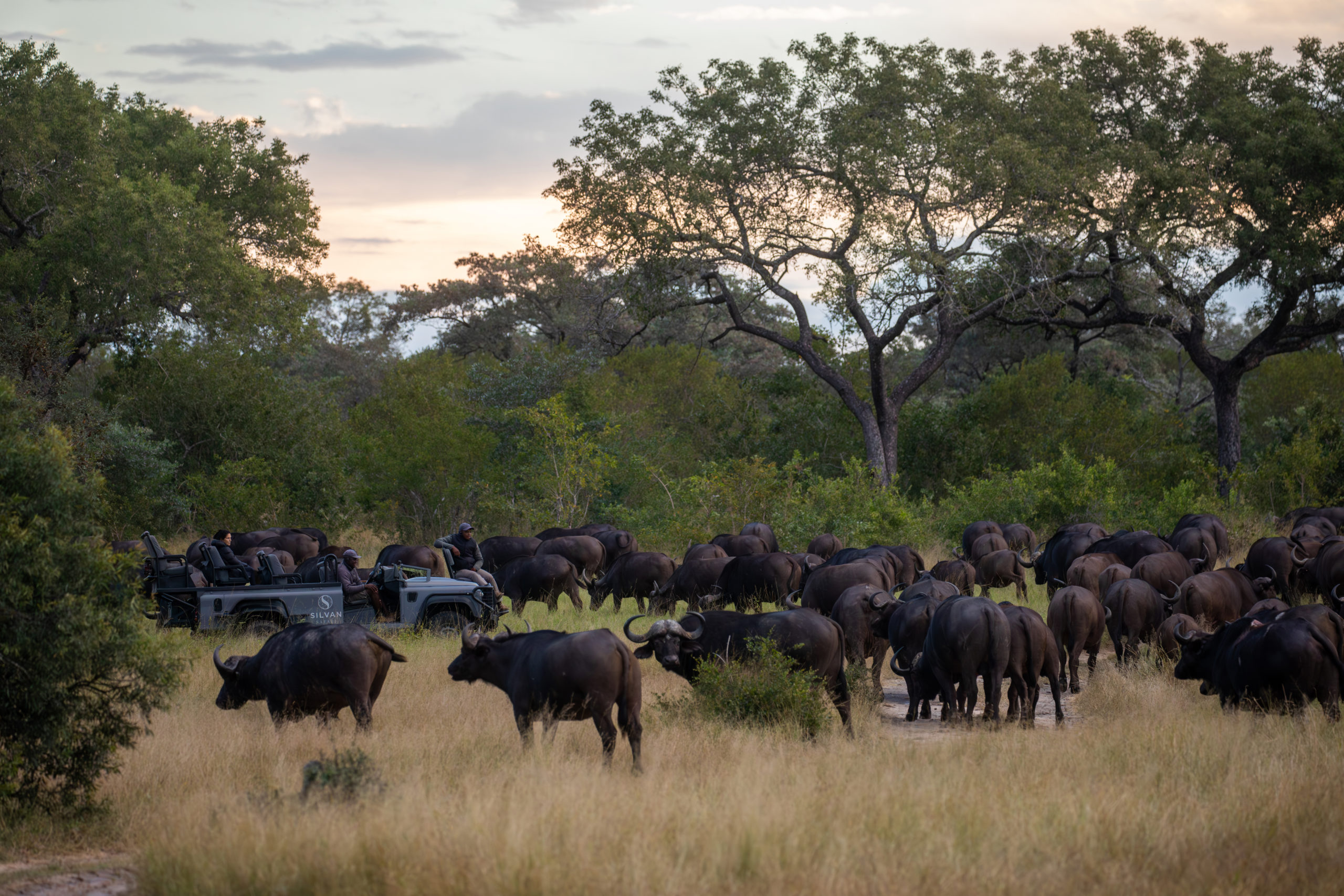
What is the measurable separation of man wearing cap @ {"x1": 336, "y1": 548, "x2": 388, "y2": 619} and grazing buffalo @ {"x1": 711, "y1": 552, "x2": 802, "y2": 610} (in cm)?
509

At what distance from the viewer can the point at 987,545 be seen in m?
21.8

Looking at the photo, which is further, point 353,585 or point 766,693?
point 353,585

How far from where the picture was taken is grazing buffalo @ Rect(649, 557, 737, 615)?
19078 mm

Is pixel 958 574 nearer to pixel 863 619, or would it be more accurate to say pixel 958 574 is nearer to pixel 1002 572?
pixel 1002 572

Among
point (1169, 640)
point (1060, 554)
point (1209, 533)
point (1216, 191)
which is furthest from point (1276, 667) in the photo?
point (1216, 191)

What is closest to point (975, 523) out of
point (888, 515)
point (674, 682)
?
point (888, 515)

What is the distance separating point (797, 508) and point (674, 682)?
13.0 m

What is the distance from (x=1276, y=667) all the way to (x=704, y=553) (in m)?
10.8

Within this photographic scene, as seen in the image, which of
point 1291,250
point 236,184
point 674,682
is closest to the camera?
point 674,682

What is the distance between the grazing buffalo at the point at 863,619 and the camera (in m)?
14.0

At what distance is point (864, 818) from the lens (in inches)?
306

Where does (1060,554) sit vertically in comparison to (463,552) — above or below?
below

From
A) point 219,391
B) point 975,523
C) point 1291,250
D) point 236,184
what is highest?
point 236,184

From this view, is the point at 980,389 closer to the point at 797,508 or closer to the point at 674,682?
the point at 797,508
